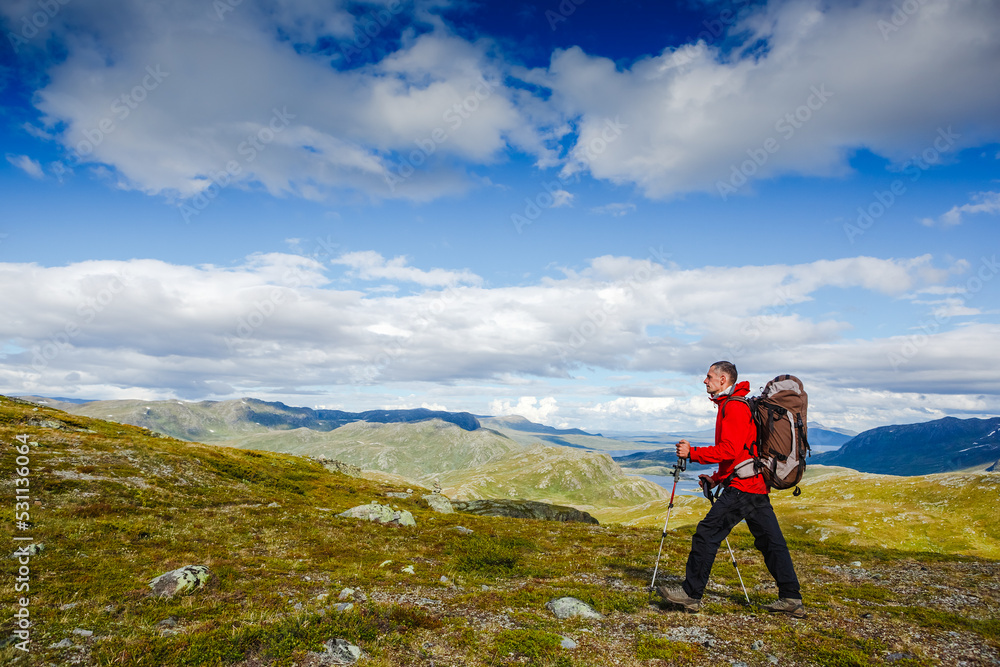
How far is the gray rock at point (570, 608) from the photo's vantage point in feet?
35.2

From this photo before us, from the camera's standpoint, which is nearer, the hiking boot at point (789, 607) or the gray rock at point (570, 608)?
the hiking boot at point (789, 607)

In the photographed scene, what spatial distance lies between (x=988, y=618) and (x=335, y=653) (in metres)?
15.5

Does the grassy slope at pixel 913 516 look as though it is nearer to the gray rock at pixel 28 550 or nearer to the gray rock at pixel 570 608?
the gray rock at pixel 570 608

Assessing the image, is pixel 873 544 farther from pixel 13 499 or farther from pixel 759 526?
pixel 13 499

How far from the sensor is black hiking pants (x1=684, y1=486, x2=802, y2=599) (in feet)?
36.2

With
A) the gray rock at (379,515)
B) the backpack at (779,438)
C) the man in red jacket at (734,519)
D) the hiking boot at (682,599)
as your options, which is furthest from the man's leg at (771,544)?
the gray rock at (379,515)

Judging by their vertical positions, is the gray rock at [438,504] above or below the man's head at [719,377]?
below

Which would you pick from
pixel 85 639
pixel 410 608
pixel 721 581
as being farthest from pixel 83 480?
pixel 721 581

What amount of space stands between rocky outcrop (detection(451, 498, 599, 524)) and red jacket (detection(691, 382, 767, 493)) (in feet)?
116

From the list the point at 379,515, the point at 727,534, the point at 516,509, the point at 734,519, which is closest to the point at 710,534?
the point at 727,534

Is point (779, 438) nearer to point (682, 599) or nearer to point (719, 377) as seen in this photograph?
point (719, 377)

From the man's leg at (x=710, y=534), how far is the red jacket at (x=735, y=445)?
33cm

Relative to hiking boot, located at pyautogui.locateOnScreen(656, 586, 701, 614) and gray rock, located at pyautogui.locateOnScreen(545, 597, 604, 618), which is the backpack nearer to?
hiking boot, located at pyautogui.locateOnScreen(656, 586, 701, 614)

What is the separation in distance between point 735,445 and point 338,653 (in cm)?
1000
